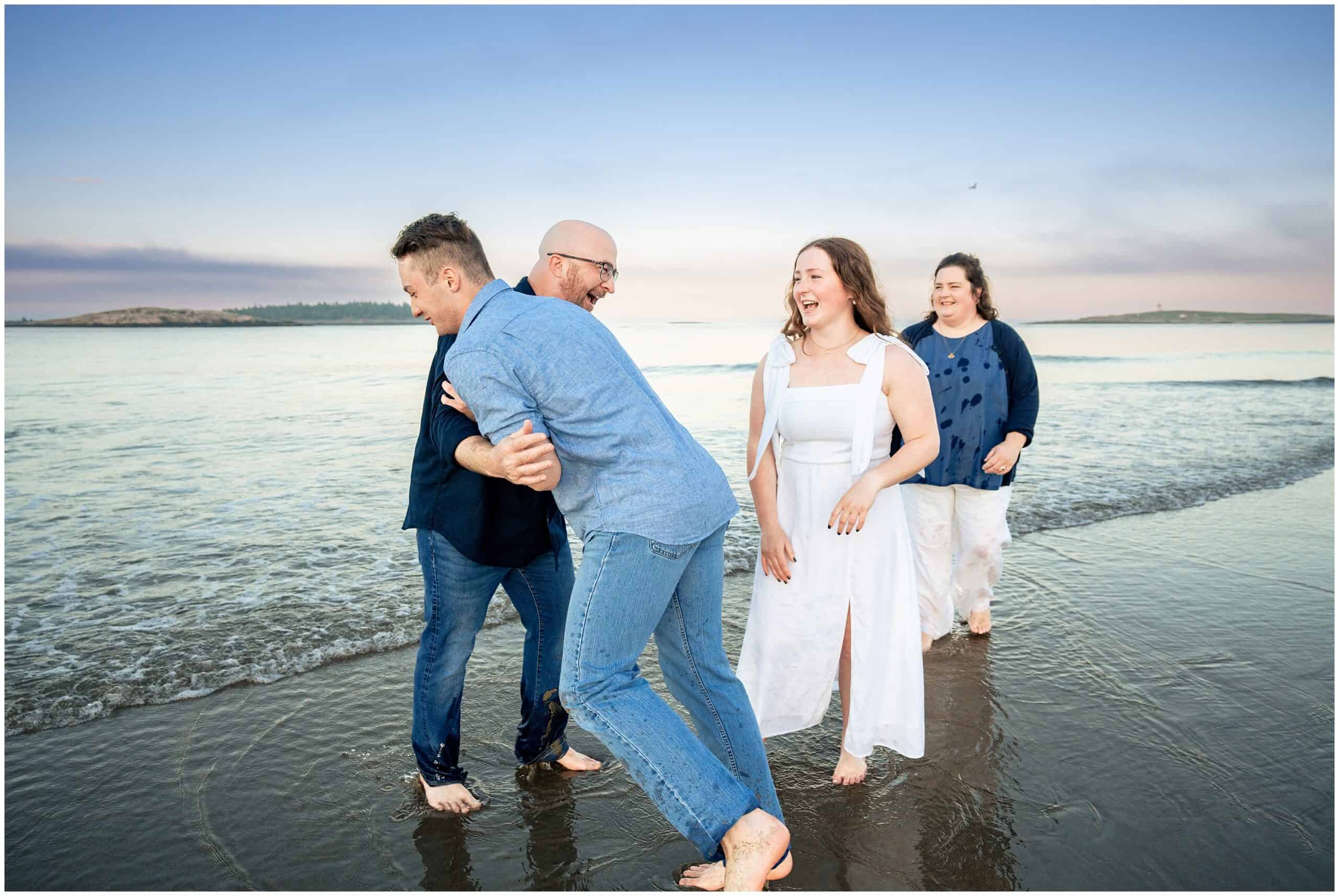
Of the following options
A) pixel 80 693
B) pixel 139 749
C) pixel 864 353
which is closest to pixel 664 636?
pixel 864 353

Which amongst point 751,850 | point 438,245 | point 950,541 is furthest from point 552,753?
point 950,541

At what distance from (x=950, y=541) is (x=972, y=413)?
2.57 feet

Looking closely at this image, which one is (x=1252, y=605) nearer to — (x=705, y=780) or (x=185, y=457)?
(x=705, y=780)

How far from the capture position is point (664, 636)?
8.46 feet

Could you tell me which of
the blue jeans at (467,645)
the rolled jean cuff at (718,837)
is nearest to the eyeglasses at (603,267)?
the blue jeans at (467,645)

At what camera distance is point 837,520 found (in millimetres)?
3080

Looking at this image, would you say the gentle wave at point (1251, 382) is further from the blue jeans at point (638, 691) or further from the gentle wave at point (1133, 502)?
the blue jeans at point (638, 691)

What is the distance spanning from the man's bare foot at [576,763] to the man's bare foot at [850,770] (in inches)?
39.1

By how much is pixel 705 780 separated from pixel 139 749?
112 inches

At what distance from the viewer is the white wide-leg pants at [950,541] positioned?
4797mm

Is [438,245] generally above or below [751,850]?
above

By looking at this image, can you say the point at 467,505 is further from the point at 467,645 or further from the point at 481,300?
the point at 481,300

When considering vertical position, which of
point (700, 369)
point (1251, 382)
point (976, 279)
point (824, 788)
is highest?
point (976, 279)

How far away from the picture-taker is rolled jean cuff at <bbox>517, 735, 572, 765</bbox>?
340 centimetres
